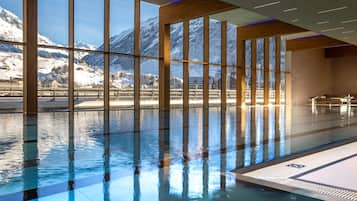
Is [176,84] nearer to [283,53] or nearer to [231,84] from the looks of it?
[231,84]

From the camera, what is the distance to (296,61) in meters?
24.3

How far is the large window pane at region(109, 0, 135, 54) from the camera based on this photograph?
13.9 meters

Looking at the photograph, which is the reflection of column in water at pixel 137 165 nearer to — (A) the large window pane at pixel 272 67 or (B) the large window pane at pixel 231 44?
(B) the large window pane at pixel 231 44

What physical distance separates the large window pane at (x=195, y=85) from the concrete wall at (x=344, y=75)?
55.0 ft

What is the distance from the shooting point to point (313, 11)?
1098 cm

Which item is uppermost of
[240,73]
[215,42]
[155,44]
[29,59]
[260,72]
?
[215,42]

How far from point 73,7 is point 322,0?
9.05 m

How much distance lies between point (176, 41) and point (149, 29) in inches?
67.7

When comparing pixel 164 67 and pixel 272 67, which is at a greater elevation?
pixel 272 67

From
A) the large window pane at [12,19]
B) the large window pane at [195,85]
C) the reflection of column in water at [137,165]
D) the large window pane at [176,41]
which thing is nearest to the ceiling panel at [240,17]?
the large window pane at [176,41]

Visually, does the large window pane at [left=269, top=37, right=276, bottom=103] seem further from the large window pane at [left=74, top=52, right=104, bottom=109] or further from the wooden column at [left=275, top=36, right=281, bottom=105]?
the large window pane at [left=74, top=52, right=104, bottom=109]

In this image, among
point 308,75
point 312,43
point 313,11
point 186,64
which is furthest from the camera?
point 308,75

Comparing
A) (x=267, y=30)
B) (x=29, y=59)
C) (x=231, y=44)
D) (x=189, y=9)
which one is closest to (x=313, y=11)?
(x=189, y=9)

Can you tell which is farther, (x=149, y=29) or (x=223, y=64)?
(x=223, y=64)
